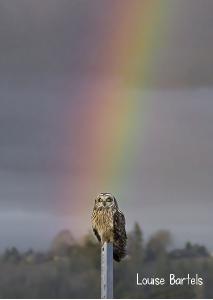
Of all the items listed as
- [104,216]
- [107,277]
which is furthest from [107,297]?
[104,216]

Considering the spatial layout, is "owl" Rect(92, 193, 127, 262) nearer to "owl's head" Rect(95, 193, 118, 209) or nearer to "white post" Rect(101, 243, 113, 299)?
"owl's head" Rect(95, 193, 118, 209)

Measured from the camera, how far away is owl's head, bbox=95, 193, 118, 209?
19922 mm

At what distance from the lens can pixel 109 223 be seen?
2088cm

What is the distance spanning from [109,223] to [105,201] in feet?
2.55

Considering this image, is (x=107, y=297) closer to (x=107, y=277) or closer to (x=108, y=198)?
(x=107, y=277)

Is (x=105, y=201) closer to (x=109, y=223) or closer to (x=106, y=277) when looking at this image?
(x=109, y=223)

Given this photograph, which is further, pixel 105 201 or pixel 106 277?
pixel 105 201

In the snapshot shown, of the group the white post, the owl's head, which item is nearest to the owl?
the owl's head

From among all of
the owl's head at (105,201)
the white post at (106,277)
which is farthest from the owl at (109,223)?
the white post at (106,277)

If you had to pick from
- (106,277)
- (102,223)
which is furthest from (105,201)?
(106,277)

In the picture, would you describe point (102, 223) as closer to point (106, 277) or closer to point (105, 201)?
point (105, 201)

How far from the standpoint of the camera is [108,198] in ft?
66.3

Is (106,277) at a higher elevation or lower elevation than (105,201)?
lower

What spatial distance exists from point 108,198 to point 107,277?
3.91 meters
